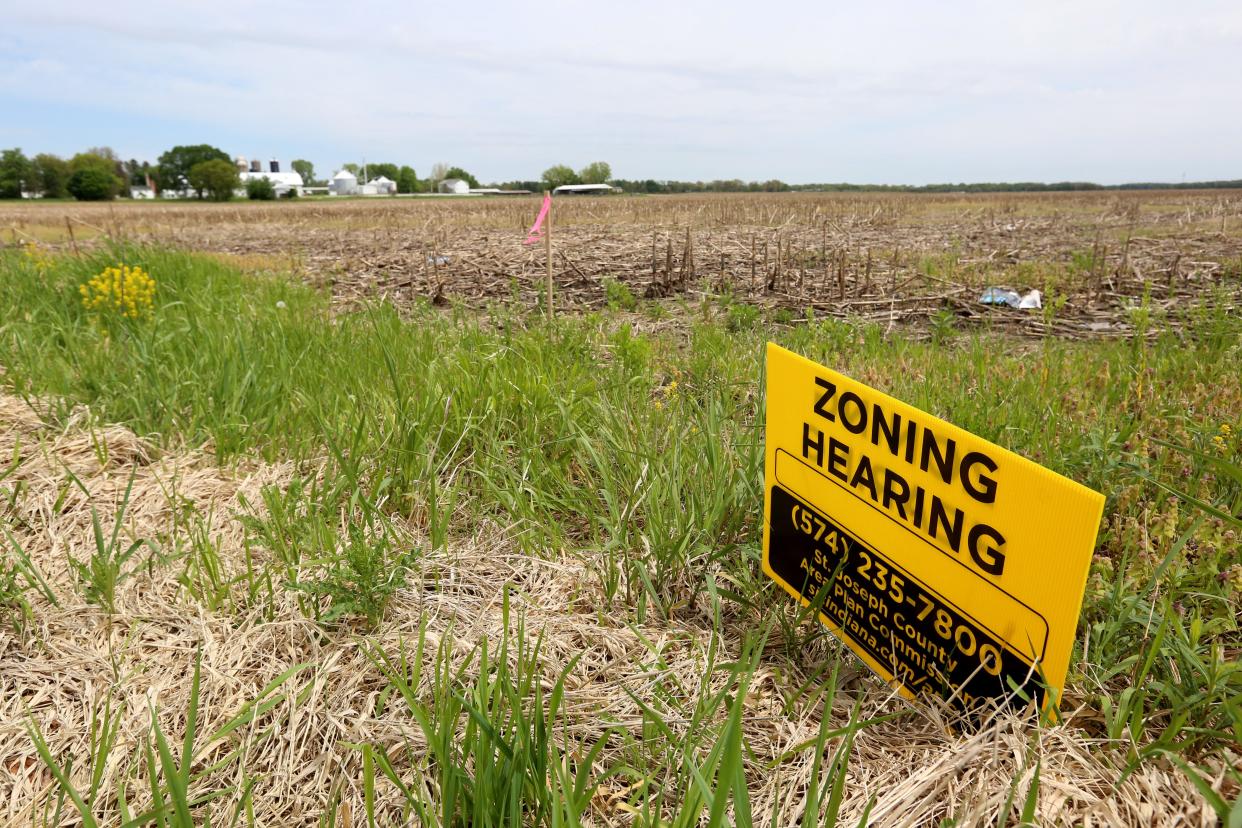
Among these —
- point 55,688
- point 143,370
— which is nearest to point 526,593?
point 55,688

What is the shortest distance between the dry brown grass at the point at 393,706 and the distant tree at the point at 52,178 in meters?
96.0

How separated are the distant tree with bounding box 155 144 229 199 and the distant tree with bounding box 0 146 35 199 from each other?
47.0ft

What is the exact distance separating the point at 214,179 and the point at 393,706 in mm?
86372

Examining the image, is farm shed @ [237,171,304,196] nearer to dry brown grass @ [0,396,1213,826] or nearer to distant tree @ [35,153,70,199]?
distant tree @ [35,153,70,199]

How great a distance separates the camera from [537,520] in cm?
218

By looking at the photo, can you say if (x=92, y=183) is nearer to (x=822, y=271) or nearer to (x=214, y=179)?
(x=214, y=179)

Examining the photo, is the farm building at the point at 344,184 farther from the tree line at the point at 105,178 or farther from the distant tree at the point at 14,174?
the distant tree at the point at 14,174

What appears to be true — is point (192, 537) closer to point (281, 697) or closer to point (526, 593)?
point (281, 697)

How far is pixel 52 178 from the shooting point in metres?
72.8

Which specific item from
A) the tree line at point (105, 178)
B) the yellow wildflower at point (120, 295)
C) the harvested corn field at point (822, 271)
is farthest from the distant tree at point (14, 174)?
the yellow wildflower at point (120, 295)

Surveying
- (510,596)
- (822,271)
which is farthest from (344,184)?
(510,596)

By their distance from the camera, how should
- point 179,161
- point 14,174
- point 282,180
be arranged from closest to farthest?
Result: point 14,174 → point 179,161 → point 282,180

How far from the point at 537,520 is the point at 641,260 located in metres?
8.51

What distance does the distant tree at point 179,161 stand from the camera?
8412 centimetres
